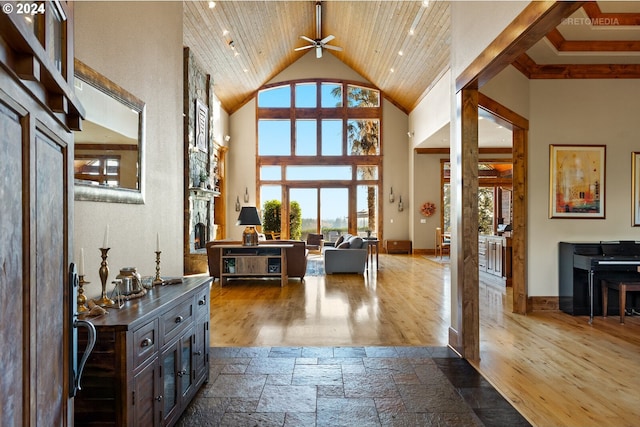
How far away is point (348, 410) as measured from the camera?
99.0 inches

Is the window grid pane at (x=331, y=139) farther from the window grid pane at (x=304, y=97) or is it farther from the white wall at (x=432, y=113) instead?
the white wall at (x=432, y=113)

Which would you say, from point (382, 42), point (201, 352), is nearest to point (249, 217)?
point (201, 352)

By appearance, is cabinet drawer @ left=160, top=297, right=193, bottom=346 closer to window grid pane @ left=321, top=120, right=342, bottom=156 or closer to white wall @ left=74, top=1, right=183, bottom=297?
white wall @ left=74, top=1, right=183, bottom=297

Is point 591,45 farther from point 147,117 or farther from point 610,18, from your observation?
point 147,117

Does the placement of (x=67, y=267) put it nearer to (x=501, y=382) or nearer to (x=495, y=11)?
(x=501, y=382)

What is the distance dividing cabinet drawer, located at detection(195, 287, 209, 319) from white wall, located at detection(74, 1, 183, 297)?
0.49 meters

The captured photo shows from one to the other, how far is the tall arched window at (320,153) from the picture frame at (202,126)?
328 centimetres

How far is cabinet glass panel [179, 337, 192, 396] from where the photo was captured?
2340 millimetres

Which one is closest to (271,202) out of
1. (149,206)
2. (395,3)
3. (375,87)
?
(375,87)

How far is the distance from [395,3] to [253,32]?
3.23 metres

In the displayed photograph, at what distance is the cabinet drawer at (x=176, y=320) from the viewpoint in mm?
2096

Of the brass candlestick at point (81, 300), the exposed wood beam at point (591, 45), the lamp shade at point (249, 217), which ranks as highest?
the exposed wood beam at point (591, 45)

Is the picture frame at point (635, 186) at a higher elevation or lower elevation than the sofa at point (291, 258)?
higher

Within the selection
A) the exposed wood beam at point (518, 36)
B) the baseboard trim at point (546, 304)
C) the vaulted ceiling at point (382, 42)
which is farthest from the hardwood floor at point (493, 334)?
the vaulted ceiling at point (382, 42)
